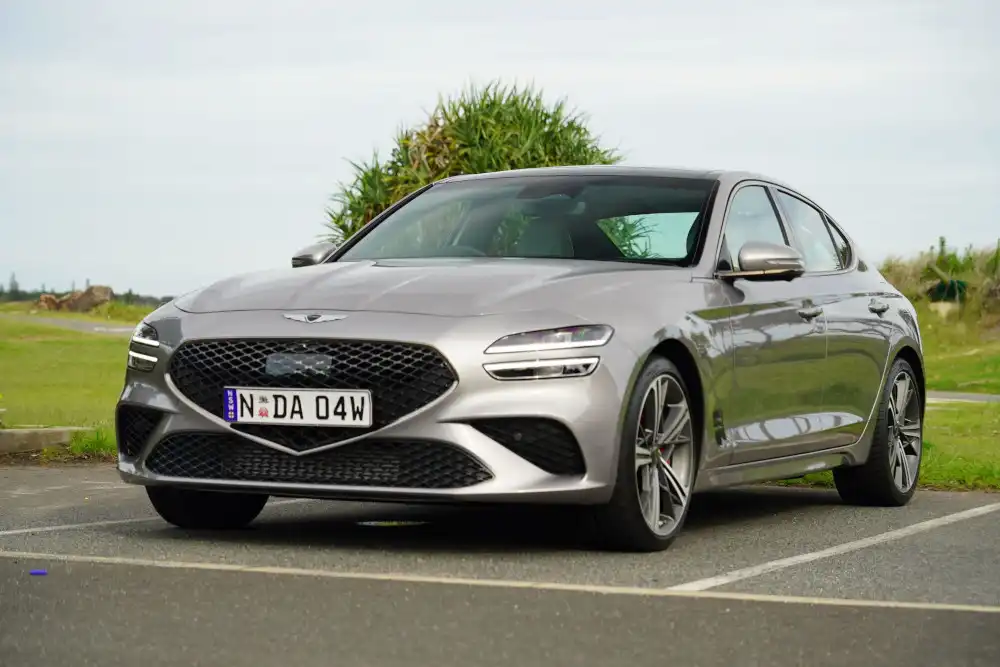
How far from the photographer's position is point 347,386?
6.69 m

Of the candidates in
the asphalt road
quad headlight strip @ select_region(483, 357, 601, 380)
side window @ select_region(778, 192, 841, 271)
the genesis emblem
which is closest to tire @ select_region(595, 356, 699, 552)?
the asphalt road

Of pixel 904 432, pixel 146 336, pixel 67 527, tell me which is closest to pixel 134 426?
pixel 146 336

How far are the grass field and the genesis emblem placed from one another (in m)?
4.85

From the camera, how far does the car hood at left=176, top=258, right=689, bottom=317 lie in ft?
22.4

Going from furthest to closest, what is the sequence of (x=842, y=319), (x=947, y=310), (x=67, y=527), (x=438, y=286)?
(x=947, y=310) → (x=842, y=319) → (x=67, y=527) → (x=438, y=286)

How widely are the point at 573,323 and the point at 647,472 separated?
74 centimetres

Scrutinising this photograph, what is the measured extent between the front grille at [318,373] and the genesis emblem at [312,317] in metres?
0.10

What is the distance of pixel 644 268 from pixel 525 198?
A: 112 cm

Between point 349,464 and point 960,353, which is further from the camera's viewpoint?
point 960,353

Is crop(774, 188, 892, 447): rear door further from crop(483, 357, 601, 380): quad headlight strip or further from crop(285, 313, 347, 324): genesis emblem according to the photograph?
crop(285, 313, 347, 324): genesis emblem

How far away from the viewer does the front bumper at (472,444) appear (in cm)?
657

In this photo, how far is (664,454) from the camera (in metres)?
7.20

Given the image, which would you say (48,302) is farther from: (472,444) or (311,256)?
(472,444)

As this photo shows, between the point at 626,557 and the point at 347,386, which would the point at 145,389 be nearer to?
the point at 347,386
